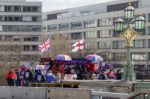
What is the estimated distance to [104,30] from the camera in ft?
406

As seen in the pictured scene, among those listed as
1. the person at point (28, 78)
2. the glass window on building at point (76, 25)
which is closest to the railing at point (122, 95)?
the person at point (28, 78)

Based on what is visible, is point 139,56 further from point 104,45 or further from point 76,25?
point 76,25

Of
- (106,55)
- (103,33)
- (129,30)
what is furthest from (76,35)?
(129,30)

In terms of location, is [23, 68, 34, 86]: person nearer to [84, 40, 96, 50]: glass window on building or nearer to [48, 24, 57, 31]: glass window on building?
[84, 40, 96, 50]: glass window on building

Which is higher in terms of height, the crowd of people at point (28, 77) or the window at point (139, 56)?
the crowd of people at point (28, 77)

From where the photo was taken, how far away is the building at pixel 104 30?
11131 centimetres

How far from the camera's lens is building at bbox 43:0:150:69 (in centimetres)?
11131

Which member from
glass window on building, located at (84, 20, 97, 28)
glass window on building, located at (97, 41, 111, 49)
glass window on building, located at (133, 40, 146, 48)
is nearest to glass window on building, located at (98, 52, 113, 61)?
glass window on building, located at (97, 41, 111, 49)

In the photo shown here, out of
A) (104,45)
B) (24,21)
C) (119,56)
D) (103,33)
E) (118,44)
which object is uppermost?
(24,21)

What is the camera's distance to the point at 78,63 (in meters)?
37.5

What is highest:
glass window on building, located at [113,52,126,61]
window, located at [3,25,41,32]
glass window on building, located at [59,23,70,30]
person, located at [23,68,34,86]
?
glass window on building, located at [59,23,70,30]

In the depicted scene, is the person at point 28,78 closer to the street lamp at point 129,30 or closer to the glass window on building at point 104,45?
the street lamp at point 129,30

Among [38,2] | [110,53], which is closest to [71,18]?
[38,2]

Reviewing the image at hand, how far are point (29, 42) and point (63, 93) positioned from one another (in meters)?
106
